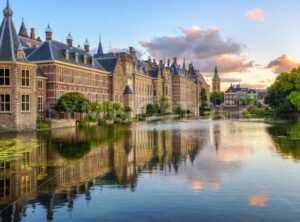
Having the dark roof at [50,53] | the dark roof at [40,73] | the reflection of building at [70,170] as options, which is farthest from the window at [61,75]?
the reflection of building at [70,170]

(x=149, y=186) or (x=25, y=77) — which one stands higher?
(x=25, y=77)

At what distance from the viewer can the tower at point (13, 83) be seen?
42469 mm

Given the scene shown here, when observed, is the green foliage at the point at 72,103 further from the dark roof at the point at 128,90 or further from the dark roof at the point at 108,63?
the dark roof at the point at 128,90

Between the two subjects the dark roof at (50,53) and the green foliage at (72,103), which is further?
the dark roof at (50,53)

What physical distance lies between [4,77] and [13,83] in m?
1.17

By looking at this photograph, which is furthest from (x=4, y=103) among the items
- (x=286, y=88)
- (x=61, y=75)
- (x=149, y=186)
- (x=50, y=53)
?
(x=286, y=88)

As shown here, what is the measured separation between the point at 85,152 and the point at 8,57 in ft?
80.3

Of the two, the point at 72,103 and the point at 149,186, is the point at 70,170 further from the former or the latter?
the point at 72,103

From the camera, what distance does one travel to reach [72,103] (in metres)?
54.8

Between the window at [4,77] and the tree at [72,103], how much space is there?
1189 cm

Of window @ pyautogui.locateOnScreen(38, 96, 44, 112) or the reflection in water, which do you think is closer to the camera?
the reflection in water

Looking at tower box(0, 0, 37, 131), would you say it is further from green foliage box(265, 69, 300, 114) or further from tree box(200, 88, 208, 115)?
tree box(200, 88, 208, 115)

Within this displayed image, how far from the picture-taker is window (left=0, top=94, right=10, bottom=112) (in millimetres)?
42750

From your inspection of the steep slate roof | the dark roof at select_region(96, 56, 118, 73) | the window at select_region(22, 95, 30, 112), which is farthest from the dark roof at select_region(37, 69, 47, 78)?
the dark roof at select_region(96, 56, 118, 73)
